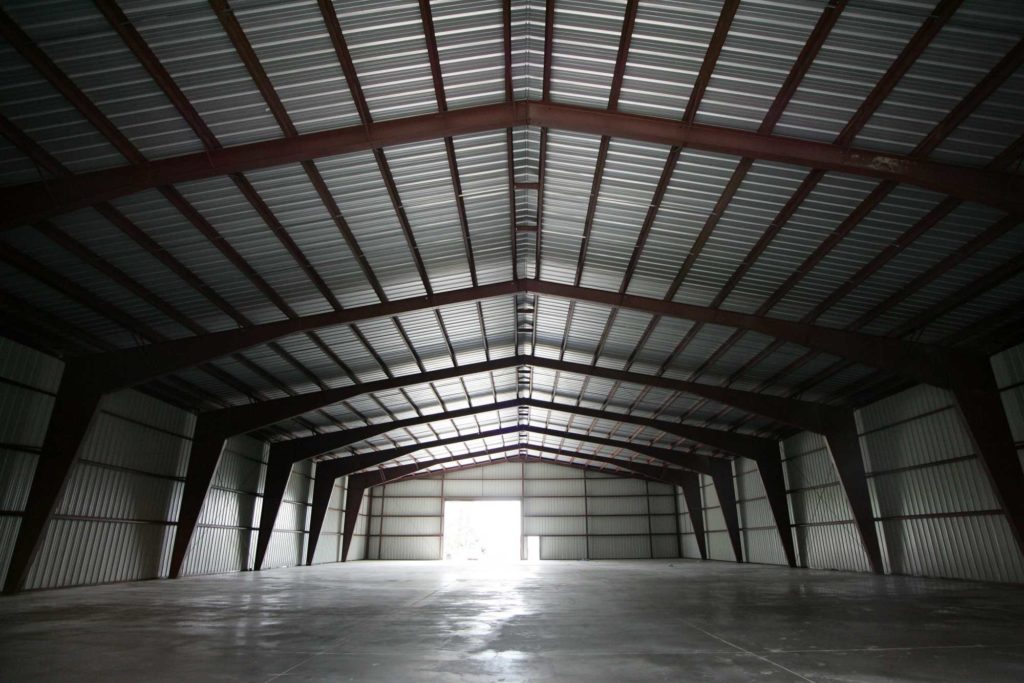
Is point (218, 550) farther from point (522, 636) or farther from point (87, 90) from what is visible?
point (522, 636)

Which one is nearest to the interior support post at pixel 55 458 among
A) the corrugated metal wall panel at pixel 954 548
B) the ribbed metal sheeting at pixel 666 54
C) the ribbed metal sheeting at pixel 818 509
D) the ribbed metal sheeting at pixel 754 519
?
the ribbed metal sheeting at pixel 666 54

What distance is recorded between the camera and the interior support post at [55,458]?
786 inches

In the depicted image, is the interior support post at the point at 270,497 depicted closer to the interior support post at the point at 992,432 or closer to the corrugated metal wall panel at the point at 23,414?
the corrugated metal wall panel at the point at 23,414

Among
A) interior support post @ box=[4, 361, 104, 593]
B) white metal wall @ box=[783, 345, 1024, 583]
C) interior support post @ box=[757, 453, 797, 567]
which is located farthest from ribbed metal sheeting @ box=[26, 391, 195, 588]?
interior support post @ box=[757, 453, 797, 567]

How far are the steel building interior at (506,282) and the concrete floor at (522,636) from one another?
0.15m

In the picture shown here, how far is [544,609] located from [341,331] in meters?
14.2

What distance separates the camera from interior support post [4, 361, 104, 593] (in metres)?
20.0

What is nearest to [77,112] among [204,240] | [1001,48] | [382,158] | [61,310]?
[204,240]

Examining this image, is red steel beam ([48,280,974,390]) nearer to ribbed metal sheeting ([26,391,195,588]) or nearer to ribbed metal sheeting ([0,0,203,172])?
ribbed metal sheeting ([26,391,195,588])

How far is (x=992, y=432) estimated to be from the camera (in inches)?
821

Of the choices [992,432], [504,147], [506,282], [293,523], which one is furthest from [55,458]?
[992,432]

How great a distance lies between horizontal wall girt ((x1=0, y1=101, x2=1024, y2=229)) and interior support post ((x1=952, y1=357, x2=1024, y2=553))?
430 inches

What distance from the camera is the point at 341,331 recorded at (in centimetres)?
2477

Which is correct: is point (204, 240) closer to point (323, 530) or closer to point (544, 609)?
point (544, 609)
